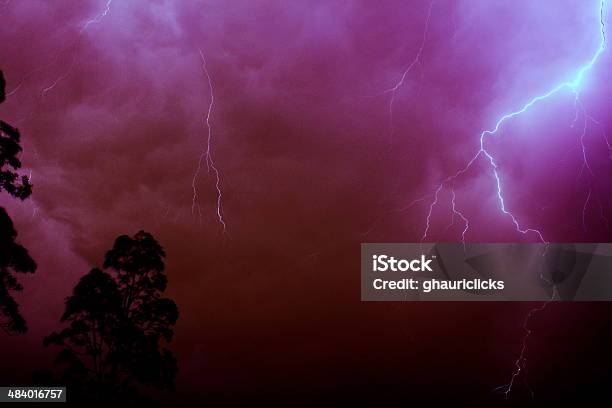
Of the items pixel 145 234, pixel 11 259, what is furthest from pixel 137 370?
pixel 11 259

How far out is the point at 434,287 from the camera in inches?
556

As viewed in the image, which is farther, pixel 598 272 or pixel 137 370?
pixel 598 272

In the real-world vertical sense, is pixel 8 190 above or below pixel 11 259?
above

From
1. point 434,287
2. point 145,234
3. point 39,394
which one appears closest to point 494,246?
point 434,287

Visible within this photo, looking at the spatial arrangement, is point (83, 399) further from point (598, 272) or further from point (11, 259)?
point (598, 272)

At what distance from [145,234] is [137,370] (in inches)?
108

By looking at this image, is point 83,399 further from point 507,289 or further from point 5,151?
point 507,289

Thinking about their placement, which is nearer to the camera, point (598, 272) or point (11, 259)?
point (11, 259)

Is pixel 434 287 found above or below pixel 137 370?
above

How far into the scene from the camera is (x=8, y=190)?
7.08m

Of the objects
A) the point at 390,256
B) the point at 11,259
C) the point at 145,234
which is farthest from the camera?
the point at 390,256

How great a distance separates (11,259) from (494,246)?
12487 millimetres

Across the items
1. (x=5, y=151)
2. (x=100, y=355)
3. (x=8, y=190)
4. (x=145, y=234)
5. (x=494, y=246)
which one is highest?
(x=494, y=246)

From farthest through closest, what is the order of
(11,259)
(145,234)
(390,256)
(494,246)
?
1. (494,246)
2. (390,256)
3. (145,234)
4. (11,259)
